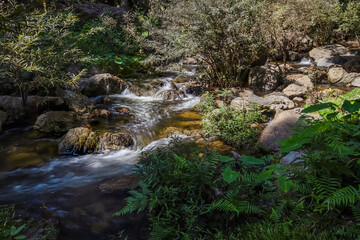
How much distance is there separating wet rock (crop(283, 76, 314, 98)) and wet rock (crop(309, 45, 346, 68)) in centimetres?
561

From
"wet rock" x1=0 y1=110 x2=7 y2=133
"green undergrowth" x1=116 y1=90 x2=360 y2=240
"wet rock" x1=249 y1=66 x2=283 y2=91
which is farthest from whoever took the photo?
"wet rock" x1=249 y1=66 x2=283 y2=91

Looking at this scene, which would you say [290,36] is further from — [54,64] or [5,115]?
[5,115]

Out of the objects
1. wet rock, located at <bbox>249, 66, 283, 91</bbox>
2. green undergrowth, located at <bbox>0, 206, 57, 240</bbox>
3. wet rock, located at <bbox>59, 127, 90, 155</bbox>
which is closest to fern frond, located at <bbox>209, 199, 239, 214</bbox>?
green undergrowth, located at <bbox>0, 206, 57, 240</bbox>

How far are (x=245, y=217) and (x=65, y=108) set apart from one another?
7931 mm

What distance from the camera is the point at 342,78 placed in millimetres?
11031

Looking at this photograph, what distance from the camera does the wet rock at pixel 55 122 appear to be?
22.4 feet

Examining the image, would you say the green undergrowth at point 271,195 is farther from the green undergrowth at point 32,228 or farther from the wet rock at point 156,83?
the wet rock at point 156,83

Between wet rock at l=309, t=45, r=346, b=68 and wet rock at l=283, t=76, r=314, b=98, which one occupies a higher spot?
wet rock at l=309, t=45, r=346, b=68

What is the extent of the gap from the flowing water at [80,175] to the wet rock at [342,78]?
7.57m

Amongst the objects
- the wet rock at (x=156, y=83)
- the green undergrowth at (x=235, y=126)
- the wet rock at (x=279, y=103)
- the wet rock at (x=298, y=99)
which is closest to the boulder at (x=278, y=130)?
the green undergrowth at (x=235, y=126)


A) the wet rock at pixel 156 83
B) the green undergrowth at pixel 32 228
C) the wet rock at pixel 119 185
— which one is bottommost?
the wet rock at pixel 119 185

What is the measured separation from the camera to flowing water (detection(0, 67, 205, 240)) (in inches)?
129

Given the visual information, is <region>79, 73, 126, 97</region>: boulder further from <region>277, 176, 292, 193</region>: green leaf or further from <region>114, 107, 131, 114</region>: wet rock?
<region>277, 176, 292, 193</region>: green leaf

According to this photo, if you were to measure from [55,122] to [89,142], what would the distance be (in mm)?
1812
